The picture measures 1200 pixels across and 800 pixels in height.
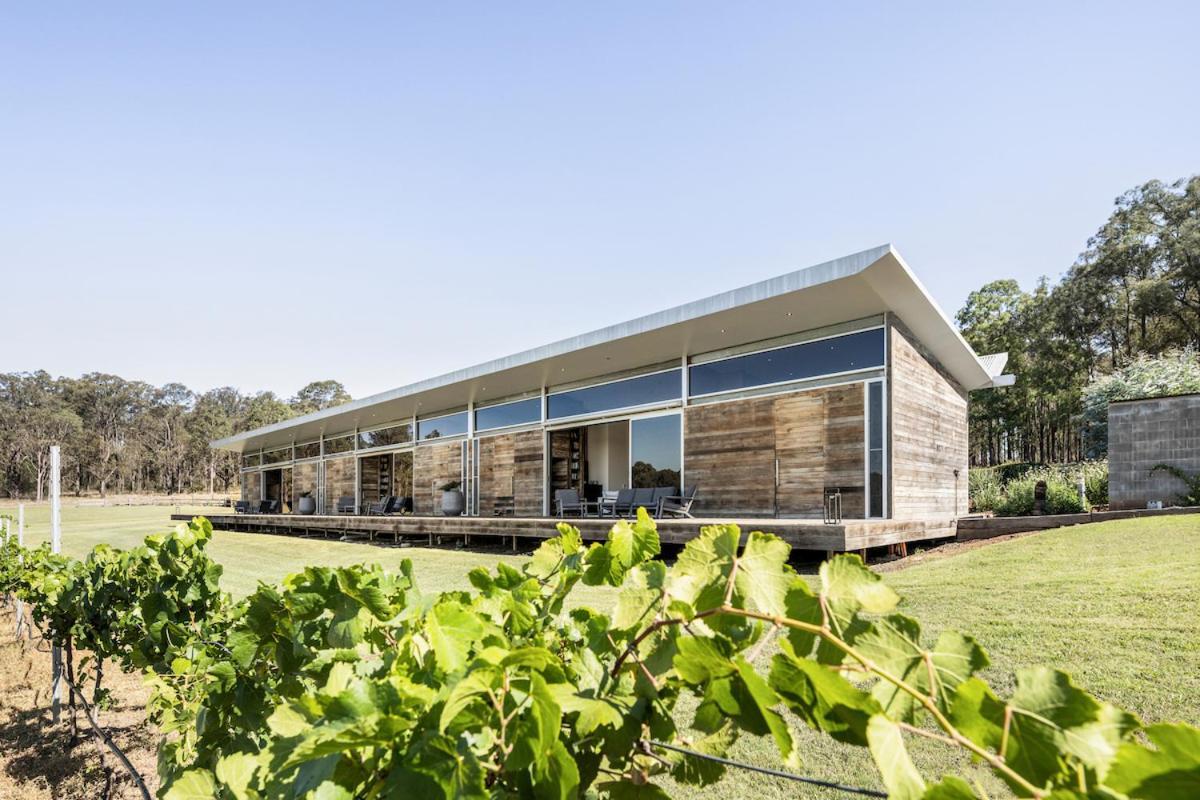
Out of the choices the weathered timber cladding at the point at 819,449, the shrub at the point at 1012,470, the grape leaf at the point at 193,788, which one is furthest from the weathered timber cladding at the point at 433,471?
the shrub at the point at 1012,470

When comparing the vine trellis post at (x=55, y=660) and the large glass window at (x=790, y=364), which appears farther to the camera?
the large glass window at (x=790, y=364)

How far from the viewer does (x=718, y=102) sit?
1019 centimetres

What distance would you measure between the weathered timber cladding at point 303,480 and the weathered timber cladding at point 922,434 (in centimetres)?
2018

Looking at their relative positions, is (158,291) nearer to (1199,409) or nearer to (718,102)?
(718,102)

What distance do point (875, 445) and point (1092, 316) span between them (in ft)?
99.8

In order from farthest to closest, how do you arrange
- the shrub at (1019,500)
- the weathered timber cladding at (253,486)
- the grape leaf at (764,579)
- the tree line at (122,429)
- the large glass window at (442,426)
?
the tree line at (122,429) < the weathered timber cladding at (253,486) < the large glass window at (442,426) < the shrub at (1019,500) < the grape leaf at (764,579)

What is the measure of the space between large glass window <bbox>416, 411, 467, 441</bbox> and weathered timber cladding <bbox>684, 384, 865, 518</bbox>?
7391 mm

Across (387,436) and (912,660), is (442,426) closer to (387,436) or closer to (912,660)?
(387,436)

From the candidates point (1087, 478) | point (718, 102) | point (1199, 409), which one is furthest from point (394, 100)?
point (1087, 478)

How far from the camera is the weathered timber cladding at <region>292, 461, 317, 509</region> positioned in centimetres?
2309

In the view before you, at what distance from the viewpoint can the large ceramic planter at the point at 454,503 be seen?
16.2 metres

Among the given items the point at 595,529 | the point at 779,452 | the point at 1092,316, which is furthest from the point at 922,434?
the point at 1092,316

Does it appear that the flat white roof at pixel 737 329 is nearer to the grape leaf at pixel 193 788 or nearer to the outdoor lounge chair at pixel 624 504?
the outdoor lounge chair at pixel 624 504

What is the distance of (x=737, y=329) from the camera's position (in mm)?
10195
